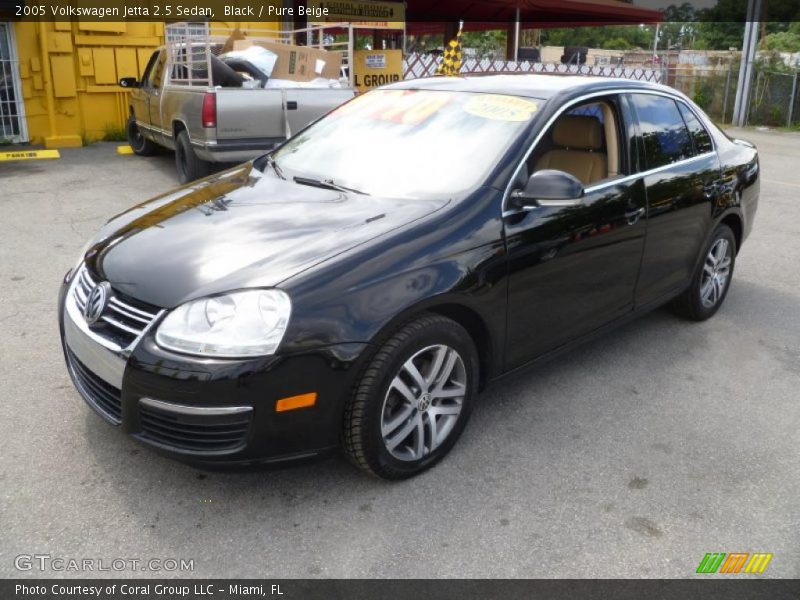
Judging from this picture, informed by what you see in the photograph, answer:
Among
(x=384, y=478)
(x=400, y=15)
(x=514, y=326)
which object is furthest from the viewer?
(x=400, y=15)

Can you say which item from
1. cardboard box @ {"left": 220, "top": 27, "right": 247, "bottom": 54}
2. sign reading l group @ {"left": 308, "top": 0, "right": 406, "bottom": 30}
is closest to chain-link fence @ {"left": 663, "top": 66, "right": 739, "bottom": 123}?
sign reading l group @ {"left": 308, "top": 0, "right": 406, "bottom": 30}

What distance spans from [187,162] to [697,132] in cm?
599

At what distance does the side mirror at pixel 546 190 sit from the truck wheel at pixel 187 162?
5914 millimetres

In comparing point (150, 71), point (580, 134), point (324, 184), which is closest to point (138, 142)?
point (150, 71)

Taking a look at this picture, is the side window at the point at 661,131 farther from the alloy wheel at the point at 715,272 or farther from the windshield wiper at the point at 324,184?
the windshield wiper at the point at 324,184

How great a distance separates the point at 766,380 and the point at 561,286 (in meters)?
1.55

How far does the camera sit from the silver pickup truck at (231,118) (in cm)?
802

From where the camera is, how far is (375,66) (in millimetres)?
14539

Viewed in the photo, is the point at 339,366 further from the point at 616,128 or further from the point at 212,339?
the point at 616,128

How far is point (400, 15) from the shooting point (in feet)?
59.0

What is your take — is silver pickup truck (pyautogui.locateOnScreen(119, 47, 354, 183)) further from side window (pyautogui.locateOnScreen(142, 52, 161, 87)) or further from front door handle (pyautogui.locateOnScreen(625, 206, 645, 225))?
front door handle (pyautogui.locateOnScreen(625, 206, 645, 225))

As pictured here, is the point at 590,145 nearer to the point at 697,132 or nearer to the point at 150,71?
the point at 697,132

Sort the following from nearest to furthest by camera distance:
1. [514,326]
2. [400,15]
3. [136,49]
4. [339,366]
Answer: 1. [339,366]
2. [514,326]
3. [136,49]
4. [400,15]
